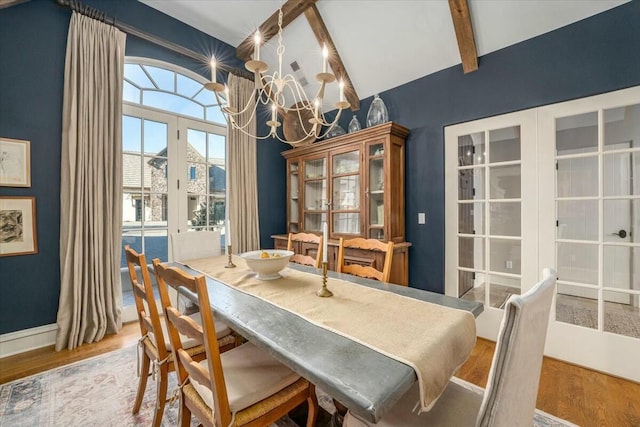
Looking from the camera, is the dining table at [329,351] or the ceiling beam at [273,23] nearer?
the dining table at [329,351]

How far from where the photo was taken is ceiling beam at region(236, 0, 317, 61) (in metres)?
2.66

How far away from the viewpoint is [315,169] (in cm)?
353

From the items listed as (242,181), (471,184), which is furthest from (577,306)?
(242,181)

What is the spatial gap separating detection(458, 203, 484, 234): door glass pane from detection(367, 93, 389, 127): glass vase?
48.1 inches

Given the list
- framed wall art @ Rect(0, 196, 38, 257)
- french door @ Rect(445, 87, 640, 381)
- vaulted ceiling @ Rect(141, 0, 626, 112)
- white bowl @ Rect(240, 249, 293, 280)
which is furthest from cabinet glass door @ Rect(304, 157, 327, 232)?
framed wall art @ Rect(0, 196, 38, 257)

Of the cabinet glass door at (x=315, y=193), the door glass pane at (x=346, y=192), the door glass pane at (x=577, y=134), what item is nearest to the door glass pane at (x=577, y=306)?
the door glass pane at (x=577, y=134)

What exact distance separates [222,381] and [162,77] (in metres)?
3.34

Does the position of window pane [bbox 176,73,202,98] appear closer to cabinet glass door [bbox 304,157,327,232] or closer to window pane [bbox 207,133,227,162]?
window pane [bbox 207,133,227,162]

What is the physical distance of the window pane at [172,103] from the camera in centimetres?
297

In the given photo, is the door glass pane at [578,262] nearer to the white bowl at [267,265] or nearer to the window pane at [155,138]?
the white bowl at [267,265]

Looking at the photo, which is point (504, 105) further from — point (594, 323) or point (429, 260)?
point (594, 323)

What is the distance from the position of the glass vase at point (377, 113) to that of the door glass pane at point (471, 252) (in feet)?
4.88

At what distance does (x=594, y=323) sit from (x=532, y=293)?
6.97 ft

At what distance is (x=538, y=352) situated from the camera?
0.84 meters
